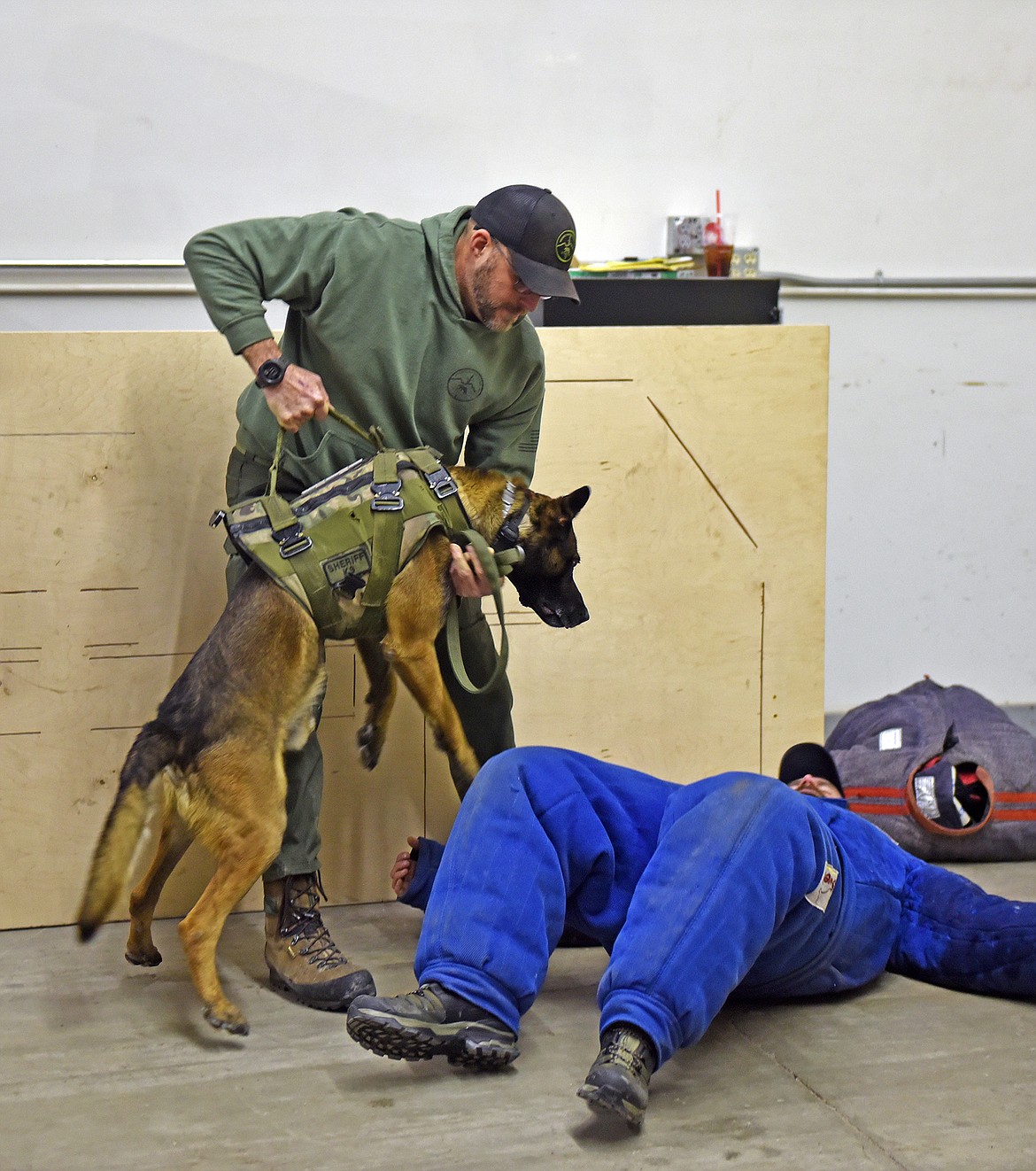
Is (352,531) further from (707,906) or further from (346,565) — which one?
(707,906)

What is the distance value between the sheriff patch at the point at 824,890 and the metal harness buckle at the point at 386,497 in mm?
954

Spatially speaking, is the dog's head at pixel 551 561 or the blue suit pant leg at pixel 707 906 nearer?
the blue suit pant leg at pixel 707 906

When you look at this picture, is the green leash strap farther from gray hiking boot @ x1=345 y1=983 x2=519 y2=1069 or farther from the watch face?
gray hiking boot @ x1=345 y1=983 x2=519 y2=1069

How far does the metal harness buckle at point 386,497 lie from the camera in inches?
81.4

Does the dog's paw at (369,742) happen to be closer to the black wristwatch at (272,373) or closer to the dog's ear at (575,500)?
the dog's ear at (575,500)

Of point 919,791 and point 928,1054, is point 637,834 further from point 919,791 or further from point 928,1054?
point 919,791

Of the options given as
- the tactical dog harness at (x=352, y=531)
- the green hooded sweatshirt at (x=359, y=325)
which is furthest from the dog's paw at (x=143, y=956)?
the green hooded sweatshirt at (x=359, y=325)

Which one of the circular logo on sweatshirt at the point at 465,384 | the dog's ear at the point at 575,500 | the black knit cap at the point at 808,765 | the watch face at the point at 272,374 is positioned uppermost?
the circular logo on sweatshirt at the point at 465,384

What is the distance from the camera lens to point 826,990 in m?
1.99

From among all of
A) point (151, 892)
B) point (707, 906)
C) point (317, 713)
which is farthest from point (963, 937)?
point (151, 892)

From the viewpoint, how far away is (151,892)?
84.7 inches

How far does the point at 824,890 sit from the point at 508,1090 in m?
0.57

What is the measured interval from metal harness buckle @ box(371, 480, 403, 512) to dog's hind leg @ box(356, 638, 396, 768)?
1.21ft

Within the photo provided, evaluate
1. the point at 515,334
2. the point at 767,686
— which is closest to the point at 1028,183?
the point at 767,686
